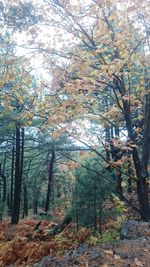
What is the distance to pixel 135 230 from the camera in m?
4.74

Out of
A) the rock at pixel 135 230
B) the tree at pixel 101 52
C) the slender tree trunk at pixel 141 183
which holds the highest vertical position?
the tree at pixel 101 52

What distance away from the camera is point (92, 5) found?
5.13 metres

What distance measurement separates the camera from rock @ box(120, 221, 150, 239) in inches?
179

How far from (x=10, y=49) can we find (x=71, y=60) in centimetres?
119

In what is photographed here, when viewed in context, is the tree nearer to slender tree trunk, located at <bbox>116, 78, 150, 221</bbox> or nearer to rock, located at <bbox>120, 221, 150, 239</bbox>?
slender tree trunk, located at <bbox>116, 78, 150, 221</bbox>

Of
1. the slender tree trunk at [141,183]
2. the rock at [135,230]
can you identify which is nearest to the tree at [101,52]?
the slender tree trunk at [141,183]

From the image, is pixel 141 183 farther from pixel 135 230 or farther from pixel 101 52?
pixel 101 52

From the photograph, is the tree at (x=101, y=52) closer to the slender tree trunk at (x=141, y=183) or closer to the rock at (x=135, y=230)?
the slender tree trunk at (x=141, y=183)

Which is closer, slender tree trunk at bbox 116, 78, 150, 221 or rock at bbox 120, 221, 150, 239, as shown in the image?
rock at bbox 120, 221, 150, 239

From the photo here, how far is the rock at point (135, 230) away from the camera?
14.9 ft

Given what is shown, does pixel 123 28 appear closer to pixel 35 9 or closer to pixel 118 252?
pixel 35 9

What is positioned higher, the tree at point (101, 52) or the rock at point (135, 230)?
the tree at point (101, 52)

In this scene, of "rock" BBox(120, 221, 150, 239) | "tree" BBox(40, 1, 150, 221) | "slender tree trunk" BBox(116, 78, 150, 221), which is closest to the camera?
"rock" BBox(120, 221, 150, 239)

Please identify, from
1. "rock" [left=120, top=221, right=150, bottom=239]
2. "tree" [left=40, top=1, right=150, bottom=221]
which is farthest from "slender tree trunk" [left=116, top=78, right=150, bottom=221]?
"rock" [left=120, top=221, right=150, bottom=239]
